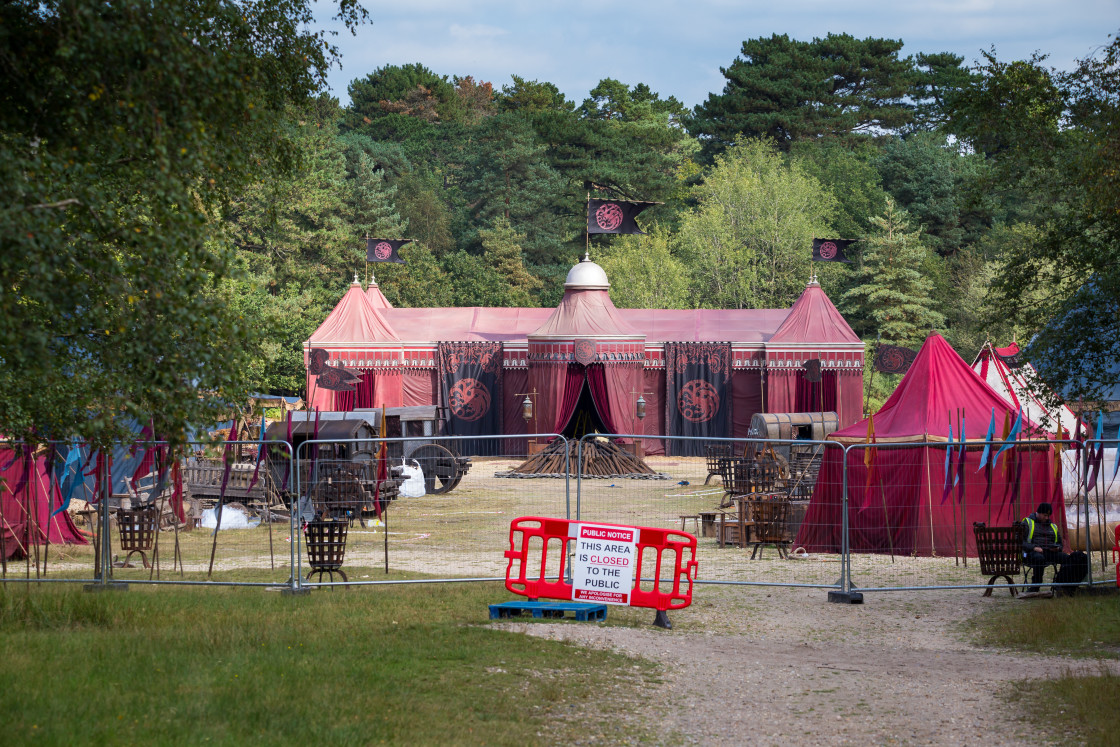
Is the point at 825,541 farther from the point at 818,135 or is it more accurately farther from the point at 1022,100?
the point at 818,135

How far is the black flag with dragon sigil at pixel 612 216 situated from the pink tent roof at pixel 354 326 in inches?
282

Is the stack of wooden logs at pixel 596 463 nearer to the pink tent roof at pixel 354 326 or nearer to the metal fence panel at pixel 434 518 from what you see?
the metal fence panel at pixel 434 518

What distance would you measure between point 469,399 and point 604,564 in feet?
81.9

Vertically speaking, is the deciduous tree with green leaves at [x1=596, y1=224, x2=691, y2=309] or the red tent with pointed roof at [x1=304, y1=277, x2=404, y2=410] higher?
the deciduous tree with green leaves at [x1=596, y1=224, x2=691, y2=309]

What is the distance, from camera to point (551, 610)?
10.3m

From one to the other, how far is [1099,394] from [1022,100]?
3.83m

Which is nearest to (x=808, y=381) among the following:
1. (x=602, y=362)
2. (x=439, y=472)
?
(x=602, y=362)

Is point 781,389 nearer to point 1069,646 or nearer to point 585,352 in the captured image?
point 585,352

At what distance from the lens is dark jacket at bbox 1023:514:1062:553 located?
472 inches

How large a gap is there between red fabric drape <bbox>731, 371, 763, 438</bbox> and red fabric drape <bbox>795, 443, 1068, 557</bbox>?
18666mm

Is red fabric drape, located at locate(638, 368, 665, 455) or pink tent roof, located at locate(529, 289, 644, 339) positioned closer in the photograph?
pink tent roof, located at locate(529, 289, 644, 339)

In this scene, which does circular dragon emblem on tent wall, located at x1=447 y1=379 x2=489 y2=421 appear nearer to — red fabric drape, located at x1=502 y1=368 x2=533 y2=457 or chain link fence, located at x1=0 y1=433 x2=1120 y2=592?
red fabric drape, located at x1=502 y1=368 x2=533 y2=457

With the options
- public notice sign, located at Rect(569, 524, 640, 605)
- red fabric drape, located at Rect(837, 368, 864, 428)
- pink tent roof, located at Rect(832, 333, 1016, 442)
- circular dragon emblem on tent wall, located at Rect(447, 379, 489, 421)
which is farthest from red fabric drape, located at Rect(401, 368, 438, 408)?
public notice sign, located at Rect(569, 524, 640, 605)

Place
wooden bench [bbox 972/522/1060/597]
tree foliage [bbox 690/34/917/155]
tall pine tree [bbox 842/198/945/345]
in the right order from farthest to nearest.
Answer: tree foliage [bbox 690/34/917/155], tall pine tree [bbox 842/198/945/345], wooden bench [bbox 972/522/1060/597]
